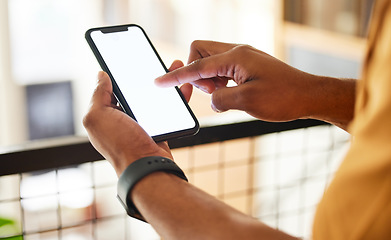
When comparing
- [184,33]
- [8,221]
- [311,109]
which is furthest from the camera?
[184,33]

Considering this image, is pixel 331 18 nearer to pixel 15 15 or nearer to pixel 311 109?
pixel 311 109

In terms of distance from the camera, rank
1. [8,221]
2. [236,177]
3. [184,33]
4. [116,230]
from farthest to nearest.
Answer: [184,33] → [116,230] → [236,177] → [8,221]

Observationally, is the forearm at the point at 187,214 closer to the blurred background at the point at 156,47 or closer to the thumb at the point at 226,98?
the thumb at the point at 226,98

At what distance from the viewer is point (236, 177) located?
284cm

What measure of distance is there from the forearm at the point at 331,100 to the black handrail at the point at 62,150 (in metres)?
0.20

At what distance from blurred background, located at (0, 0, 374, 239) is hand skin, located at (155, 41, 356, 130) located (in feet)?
4.77

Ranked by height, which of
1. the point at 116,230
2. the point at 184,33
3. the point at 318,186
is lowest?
the point at 116,230

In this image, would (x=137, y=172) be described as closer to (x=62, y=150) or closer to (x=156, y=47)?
(x=62, y=150)

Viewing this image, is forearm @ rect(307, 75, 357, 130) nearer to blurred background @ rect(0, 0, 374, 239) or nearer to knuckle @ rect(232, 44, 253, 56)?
knuckle @ rect(232, 44, 253, 56)

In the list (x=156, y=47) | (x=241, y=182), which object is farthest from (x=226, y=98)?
(x=156, y=47)

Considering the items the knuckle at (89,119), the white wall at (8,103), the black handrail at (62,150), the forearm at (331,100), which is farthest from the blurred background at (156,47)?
the knuckle at (89,119)

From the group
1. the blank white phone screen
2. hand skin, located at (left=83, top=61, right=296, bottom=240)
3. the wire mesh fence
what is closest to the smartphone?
the blank white phone screen

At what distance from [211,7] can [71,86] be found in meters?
1.78

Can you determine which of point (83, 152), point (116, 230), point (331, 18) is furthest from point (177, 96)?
point (116, 230)
